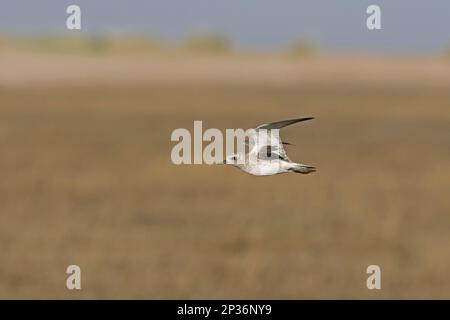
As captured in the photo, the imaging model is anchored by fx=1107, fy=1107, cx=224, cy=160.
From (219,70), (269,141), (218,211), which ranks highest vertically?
(219,70)

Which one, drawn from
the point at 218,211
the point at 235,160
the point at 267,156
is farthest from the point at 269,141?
the point at 218,211

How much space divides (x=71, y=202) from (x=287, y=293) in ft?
28.5

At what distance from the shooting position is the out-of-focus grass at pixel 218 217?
22938mm

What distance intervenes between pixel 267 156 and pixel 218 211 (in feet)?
75.2

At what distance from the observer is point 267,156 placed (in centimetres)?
591

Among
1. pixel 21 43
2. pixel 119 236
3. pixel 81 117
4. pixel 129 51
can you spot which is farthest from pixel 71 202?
pixel 21 43

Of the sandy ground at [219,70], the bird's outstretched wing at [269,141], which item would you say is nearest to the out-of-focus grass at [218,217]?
the bird's outstretched wing at [269,141]

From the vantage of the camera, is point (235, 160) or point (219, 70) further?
point (219, 70)

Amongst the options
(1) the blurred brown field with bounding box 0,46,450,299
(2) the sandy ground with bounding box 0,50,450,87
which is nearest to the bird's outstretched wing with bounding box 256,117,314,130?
(1) the blurred brown field with bounding box 0,46,450,299

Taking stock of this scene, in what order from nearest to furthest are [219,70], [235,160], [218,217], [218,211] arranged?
1. [235,160]
2. [218,217]
3. [218,211]
4. [219,70]

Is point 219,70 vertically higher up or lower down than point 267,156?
higher up

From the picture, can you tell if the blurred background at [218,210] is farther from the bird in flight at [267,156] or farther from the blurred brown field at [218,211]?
the bird in flight at [267,156]

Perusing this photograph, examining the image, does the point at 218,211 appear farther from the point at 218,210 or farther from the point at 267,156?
the point at 267,156

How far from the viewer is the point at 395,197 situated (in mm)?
30281
